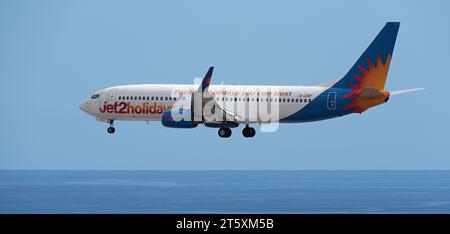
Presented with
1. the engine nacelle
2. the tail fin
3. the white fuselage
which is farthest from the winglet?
the tail fin

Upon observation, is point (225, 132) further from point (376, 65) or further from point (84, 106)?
point (84, 106)

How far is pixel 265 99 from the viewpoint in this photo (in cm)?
9731

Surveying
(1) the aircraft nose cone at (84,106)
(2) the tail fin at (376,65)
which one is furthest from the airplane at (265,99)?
(1) the aircraft nose cone at (84,106)

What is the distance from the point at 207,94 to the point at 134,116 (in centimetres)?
902

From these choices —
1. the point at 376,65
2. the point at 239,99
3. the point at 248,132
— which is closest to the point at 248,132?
the point at 248,132

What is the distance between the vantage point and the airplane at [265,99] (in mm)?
95188

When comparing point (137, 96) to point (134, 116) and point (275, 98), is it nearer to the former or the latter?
point (134, 116)

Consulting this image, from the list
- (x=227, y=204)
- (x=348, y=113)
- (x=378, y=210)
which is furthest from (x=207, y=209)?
(x=348, y=113)

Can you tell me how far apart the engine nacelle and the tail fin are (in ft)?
47.7

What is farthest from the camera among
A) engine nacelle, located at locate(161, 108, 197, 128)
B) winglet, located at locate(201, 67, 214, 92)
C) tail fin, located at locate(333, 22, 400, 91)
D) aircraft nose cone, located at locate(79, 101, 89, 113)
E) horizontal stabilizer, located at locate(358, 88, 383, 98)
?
aircraft nose cone, located at locate(79, 101, 89, 113)

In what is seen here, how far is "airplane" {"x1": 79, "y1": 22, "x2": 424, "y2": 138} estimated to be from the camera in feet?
312

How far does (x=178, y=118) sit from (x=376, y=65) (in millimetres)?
19055

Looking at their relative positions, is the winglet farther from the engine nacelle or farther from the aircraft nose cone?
the aircraft nose cone

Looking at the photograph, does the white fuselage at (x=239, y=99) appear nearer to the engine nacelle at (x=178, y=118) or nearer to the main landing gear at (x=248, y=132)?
the engine nacelle at (x=178, y=118)
